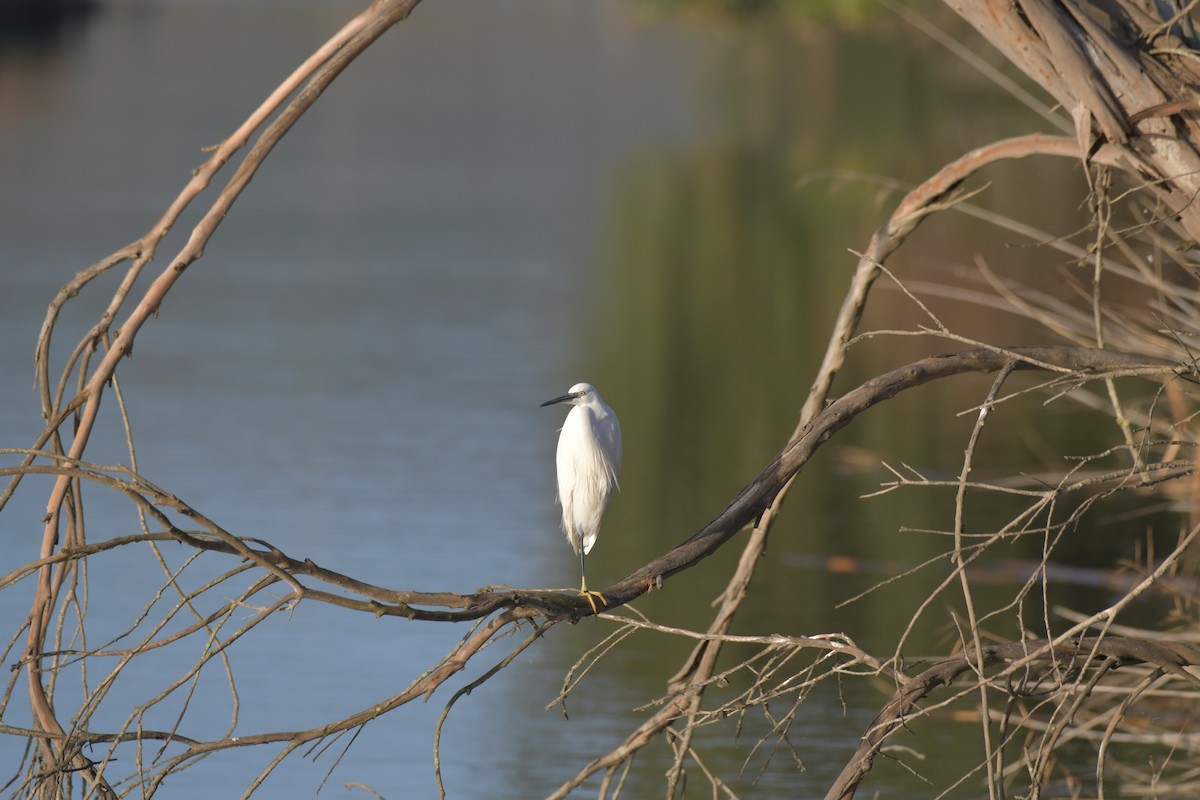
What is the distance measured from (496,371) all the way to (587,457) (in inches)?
450

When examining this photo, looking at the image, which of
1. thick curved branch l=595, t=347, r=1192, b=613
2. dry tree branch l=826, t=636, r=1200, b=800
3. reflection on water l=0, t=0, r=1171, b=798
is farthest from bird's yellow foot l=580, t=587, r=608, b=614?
reflection on water l=0, t=0, r=1171, b=798

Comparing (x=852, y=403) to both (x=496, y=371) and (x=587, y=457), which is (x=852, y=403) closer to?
(x=587, y=457)

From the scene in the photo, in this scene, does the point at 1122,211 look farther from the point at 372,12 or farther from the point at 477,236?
the point at 372,12

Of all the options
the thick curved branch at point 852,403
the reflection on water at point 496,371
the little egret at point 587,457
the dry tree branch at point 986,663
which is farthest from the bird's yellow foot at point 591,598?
the reflection on water at point 496,371

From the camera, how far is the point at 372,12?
11.5 feet

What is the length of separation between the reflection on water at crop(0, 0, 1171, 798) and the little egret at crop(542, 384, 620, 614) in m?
1.62

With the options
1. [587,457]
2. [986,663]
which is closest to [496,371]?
[587,457]

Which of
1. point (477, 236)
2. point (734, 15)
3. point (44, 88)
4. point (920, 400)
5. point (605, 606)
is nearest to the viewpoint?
point (605, 606)

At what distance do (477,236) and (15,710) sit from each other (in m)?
19.2

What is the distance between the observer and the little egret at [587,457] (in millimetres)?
4312

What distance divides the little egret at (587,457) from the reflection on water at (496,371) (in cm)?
162

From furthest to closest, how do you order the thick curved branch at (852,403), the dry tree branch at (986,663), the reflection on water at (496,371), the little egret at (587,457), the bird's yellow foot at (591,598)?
the reflection on water at (496,371), the little egret at (587,457), the dry tree branch at (986,663), the thick curved branch at (852,403), the bird's yellow foot at (591,598)

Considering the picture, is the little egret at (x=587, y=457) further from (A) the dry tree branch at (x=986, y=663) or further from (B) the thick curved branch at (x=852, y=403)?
(A) the dry tree branch at (x=986, y=663)

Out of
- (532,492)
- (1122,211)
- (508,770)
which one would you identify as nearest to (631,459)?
(532,492)
